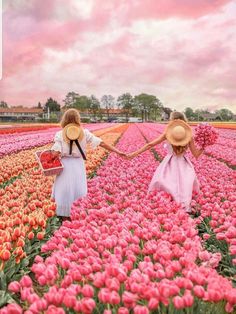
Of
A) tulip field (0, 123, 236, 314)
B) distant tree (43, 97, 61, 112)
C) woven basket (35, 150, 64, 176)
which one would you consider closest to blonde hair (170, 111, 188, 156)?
tulip field (0, 123, 236, 314)

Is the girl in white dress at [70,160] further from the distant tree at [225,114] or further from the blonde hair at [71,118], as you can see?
the distant tree at [225,114]

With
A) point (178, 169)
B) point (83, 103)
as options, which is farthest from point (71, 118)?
point (83, 103)

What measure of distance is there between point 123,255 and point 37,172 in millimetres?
6214

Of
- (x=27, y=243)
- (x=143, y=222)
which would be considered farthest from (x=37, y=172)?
(x=143, y=222)

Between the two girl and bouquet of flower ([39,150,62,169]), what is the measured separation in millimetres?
73

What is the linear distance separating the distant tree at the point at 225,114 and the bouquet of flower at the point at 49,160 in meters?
111

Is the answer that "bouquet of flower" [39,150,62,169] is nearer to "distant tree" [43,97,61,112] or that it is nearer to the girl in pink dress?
the girl in pink dress

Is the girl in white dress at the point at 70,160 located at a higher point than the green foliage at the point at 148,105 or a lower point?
lower

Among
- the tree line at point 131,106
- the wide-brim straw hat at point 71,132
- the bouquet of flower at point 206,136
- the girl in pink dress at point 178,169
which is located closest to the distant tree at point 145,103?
the tree line at point 131,106

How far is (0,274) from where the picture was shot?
13.1ft

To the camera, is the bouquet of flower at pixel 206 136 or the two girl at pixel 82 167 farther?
the bouquet of flower at pixel 206 136

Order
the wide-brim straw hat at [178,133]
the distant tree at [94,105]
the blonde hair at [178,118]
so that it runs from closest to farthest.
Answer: the wide-brim straw hat at [178,133] < the blonde hair at [178,118] < the distant tree at [94,105]

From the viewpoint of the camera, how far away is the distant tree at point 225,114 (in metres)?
116

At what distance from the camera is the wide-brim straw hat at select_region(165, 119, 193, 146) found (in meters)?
6.79
